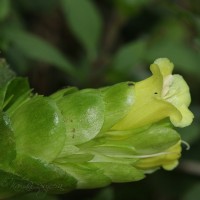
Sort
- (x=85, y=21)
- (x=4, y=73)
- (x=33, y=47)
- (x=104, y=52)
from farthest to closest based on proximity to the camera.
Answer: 1. (x=104, y=52)
2. (x=85, y=21)
3. (x=33, y=47)
4. (x=4, y=73)

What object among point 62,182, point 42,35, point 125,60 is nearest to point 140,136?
point 62,182

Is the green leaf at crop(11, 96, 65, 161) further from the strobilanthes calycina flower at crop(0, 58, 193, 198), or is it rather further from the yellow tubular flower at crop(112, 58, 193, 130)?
the yellow tubular flower at crop(112, 58, 193, 130)

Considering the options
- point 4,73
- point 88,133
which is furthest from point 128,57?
point 88,133

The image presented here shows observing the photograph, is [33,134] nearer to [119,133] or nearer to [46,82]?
[119,133]

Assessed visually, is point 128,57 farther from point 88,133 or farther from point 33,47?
point 88,133

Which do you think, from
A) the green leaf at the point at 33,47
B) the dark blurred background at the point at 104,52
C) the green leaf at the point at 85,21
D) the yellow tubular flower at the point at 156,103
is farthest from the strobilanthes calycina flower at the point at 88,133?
the green leaf at the point at 85,21

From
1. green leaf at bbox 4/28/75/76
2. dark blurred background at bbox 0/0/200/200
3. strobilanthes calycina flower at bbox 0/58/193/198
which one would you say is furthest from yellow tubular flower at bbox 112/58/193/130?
green leaf at bbox 4/28/75/76

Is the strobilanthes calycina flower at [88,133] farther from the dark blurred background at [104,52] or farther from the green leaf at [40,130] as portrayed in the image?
the dark blurred background at [104,52]
